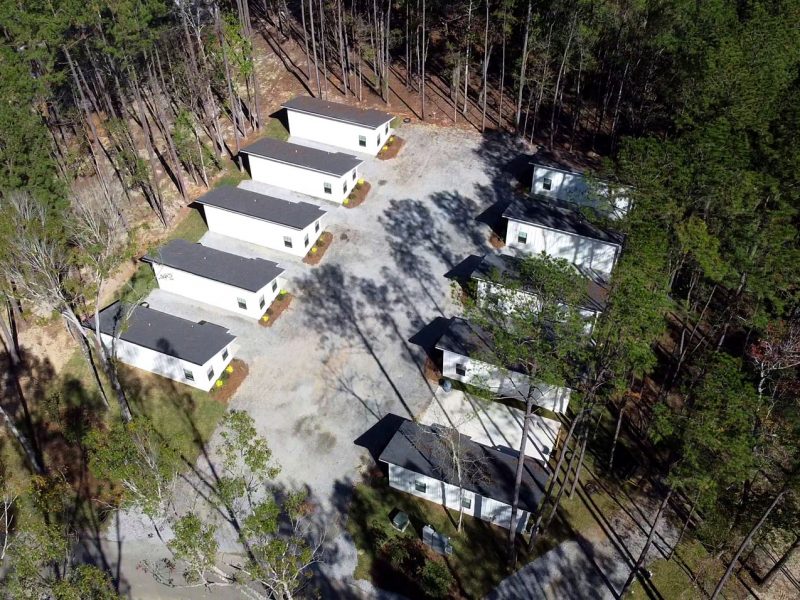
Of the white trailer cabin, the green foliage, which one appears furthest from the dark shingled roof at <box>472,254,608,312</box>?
the green foliage

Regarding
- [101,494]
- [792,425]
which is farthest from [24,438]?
[792,425]

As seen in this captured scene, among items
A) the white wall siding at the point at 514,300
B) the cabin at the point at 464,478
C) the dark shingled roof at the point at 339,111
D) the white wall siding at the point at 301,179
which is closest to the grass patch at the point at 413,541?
the cabin at the point at 464,478

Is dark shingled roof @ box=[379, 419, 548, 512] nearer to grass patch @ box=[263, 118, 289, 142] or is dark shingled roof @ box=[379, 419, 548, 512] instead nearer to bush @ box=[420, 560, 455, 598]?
bush @ box=[420, 560, 455, 598]

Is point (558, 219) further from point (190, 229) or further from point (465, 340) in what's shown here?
point (190, 229)

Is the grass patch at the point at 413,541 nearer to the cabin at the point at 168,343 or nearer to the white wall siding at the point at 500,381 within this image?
the white wall siding at the point at 500,381

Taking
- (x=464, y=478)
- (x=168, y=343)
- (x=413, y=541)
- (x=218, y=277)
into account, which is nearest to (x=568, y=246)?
(x=464, y=478)
